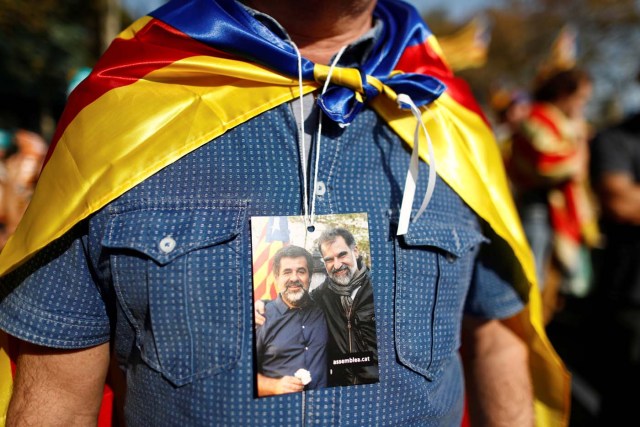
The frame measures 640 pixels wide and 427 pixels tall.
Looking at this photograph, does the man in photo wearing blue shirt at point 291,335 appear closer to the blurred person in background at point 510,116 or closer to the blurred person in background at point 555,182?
the blurred person in background at point 555,182

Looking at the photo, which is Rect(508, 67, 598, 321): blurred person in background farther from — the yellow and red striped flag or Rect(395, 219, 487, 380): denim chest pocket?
the yellow and red striped flag

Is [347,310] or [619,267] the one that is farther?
[619,267]

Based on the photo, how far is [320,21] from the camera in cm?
142

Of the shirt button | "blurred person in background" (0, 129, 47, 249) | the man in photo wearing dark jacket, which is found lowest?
the man in photo wearing dark jacket

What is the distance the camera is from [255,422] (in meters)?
1.21

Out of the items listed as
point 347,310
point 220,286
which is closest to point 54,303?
point 220,286

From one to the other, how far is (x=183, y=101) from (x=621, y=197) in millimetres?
2537

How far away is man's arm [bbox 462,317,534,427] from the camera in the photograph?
64.6 inches

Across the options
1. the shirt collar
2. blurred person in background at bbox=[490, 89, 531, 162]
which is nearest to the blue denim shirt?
the shirt collar

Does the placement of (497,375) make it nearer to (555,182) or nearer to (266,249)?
(266,249)

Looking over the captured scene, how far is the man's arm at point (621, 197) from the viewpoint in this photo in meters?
3.12

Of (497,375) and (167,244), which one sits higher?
(167,244)

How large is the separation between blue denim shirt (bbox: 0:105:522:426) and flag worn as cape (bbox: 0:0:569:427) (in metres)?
0.04

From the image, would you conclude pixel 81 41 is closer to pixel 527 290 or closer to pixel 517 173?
pixel 517 173
